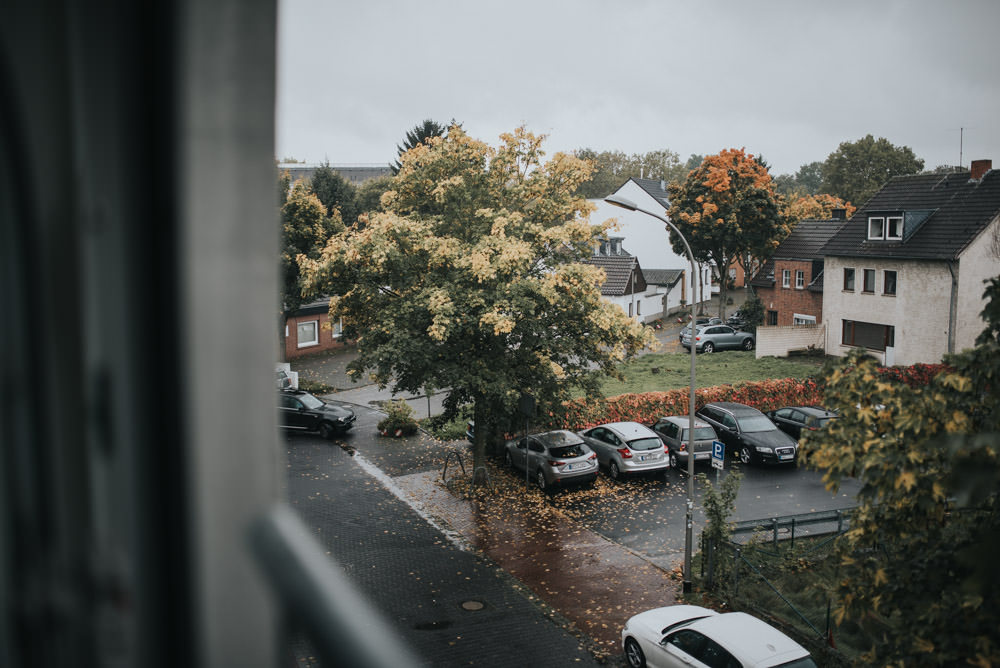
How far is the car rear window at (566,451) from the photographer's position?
19266mm

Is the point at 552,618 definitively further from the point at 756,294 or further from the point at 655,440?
the point at 756,294

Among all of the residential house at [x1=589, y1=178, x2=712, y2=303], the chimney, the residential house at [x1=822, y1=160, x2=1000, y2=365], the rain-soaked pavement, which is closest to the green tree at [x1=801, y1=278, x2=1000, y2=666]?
the rain-soaked pavement

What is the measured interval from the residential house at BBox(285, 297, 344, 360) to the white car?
27228 mm

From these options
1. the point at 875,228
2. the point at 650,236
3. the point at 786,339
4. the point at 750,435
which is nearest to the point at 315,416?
the point at 750,435

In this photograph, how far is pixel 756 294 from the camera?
45.6m

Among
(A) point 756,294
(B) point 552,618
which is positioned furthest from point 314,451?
(A) point 756,294

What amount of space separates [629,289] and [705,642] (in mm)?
37427

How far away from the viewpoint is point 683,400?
23.9 meters

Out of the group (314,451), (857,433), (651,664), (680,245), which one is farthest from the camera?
(680,245)

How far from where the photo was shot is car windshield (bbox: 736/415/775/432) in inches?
861

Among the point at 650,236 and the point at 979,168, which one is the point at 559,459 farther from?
the point at 650,236

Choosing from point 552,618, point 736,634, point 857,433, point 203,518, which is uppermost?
point 203,518

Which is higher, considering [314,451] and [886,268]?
[886,268]

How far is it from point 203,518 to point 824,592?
26.8ft
